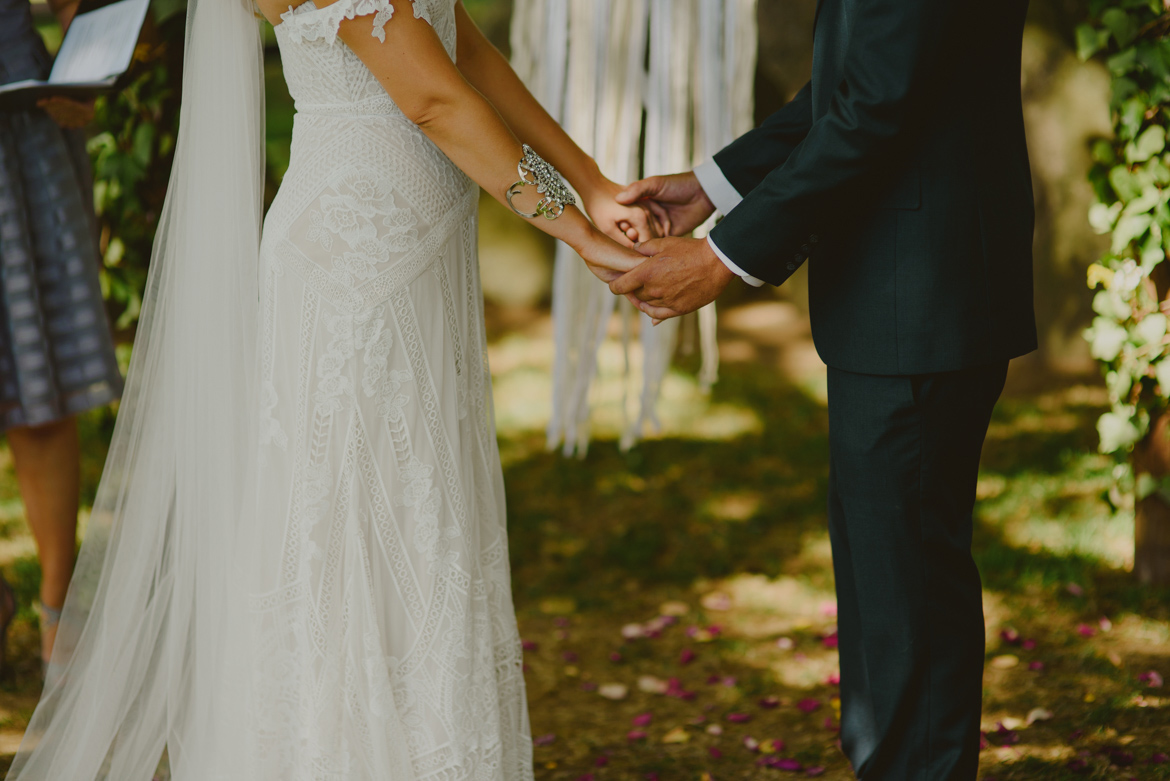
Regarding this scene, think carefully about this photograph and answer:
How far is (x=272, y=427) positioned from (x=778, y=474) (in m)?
2.75

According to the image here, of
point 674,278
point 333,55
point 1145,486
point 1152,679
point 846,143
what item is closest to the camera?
point 846,143

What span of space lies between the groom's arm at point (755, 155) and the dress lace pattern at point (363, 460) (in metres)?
0.63

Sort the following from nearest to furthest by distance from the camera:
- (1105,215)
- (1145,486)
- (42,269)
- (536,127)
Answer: (536,127) < (42,269) < (1105,215) < (1145,486)

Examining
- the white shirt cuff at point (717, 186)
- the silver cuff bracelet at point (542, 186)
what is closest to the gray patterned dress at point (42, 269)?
the silver cuff bracelet at point (542, 186)

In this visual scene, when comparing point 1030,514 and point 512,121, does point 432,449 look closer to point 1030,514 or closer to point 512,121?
point 512,121

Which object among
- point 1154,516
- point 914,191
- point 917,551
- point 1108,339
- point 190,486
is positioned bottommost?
point 1154,516

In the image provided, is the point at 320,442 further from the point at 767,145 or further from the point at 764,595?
the point at 764,595

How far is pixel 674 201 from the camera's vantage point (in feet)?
7.79

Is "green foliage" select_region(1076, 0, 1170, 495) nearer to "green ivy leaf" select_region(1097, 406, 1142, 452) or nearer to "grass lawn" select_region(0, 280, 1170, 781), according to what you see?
"green ivy leaf" select_region(1097, 406, 1142, 452)

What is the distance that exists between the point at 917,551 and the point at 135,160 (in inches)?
110

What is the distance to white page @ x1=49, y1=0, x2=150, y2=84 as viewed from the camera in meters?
2.31

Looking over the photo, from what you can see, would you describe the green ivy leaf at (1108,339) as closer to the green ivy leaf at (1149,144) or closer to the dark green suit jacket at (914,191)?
the green ivy leaf at (1149,144)

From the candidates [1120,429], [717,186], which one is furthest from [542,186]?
[1120,429]

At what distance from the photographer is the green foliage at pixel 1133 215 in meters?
2.64
